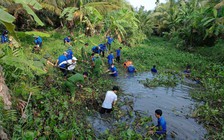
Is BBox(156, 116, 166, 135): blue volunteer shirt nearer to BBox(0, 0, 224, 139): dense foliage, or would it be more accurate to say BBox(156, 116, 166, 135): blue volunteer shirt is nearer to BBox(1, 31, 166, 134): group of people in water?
BBox(1, 31, 166, 134): group of people in water

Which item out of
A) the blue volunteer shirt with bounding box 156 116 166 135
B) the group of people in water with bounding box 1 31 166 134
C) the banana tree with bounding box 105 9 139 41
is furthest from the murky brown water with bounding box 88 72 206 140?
the banana tree with bounding box 105 9 139 41

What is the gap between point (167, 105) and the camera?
365 inches

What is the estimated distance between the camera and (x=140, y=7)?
109ft

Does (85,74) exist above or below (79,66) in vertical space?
above

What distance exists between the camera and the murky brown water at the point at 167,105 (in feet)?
23.2

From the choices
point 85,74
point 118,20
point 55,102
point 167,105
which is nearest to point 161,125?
point 167,105

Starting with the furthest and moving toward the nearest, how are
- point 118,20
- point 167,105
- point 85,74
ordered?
point 118,20 < point 167,105 < point 85,74

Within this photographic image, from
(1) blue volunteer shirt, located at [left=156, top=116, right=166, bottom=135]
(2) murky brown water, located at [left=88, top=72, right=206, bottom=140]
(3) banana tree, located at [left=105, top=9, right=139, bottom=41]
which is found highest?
(3) banana tree, located at [left=105, top=9, right=139, bottom=41]

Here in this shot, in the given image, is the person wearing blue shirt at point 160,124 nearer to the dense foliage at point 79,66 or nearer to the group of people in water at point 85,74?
the group of people in water at point 85,74

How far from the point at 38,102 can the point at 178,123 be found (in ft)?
15.4

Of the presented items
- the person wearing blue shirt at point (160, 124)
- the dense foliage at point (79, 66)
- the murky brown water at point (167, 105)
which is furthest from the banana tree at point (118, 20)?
the person wearing blue shirt at point (160, 124)

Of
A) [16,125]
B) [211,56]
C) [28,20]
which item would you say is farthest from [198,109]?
[28,20]

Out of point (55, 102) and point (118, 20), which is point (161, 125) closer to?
point (55, 102)

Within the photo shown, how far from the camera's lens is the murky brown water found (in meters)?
7.08
